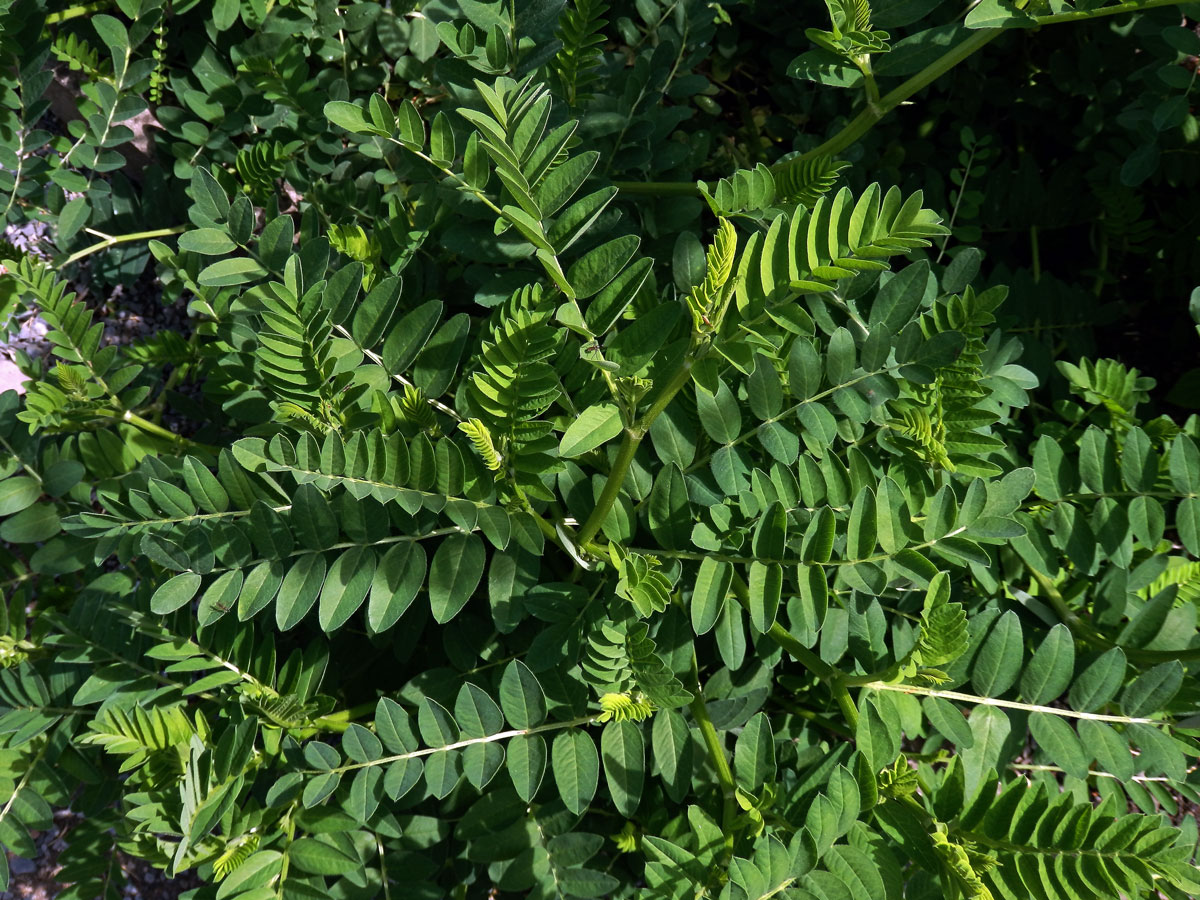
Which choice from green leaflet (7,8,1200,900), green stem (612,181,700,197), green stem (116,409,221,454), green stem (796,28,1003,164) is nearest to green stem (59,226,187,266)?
green leaflet (7,8,1200,900)

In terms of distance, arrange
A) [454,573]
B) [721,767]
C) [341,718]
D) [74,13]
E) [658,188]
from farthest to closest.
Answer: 1. [74,13]
2. [658,188]
3. [341,718]
4. [721,767]
5. [454,573]

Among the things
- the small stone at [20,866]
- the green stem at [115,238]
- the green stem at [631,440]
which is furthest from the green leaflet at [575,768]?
the small stone at [20,866]

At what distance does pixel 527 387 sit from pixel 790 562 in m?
0.48

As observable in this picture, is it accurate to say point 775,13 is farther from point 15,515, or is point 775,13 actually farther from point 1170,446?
point 15,515

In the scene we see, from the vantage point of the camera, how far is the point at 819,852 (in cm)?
125

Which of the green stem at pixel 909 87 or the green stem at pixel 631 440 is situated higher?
the green stem at pixel 909 87

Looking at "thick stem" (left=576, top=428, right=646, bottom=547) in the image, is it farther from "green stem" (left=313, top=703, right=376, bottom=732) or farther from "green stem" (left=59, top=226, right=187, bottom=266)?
"green stem" (left=59, top=226, right=187, bottom=266)

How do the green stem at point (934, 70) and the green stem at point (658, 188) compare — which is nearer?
the green stem at point (934, 70)

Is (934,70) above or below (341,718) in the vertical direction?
above

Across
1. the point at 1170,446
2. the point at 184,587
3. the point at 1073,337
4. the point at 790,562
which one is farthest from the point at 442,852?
the point at 1073,337

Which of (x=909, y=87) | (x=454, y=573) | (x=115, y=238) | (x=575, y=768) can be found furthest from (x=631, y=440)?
(x=115, y=238)

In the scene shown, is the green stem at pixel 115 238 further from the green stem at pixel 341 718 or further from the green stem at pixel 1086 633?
the green stem at pixel 1086 633

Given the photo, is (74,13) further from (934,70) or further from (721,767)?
(721,767)

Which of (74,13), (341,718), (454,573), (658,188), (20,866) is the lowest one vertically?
(20,866)
